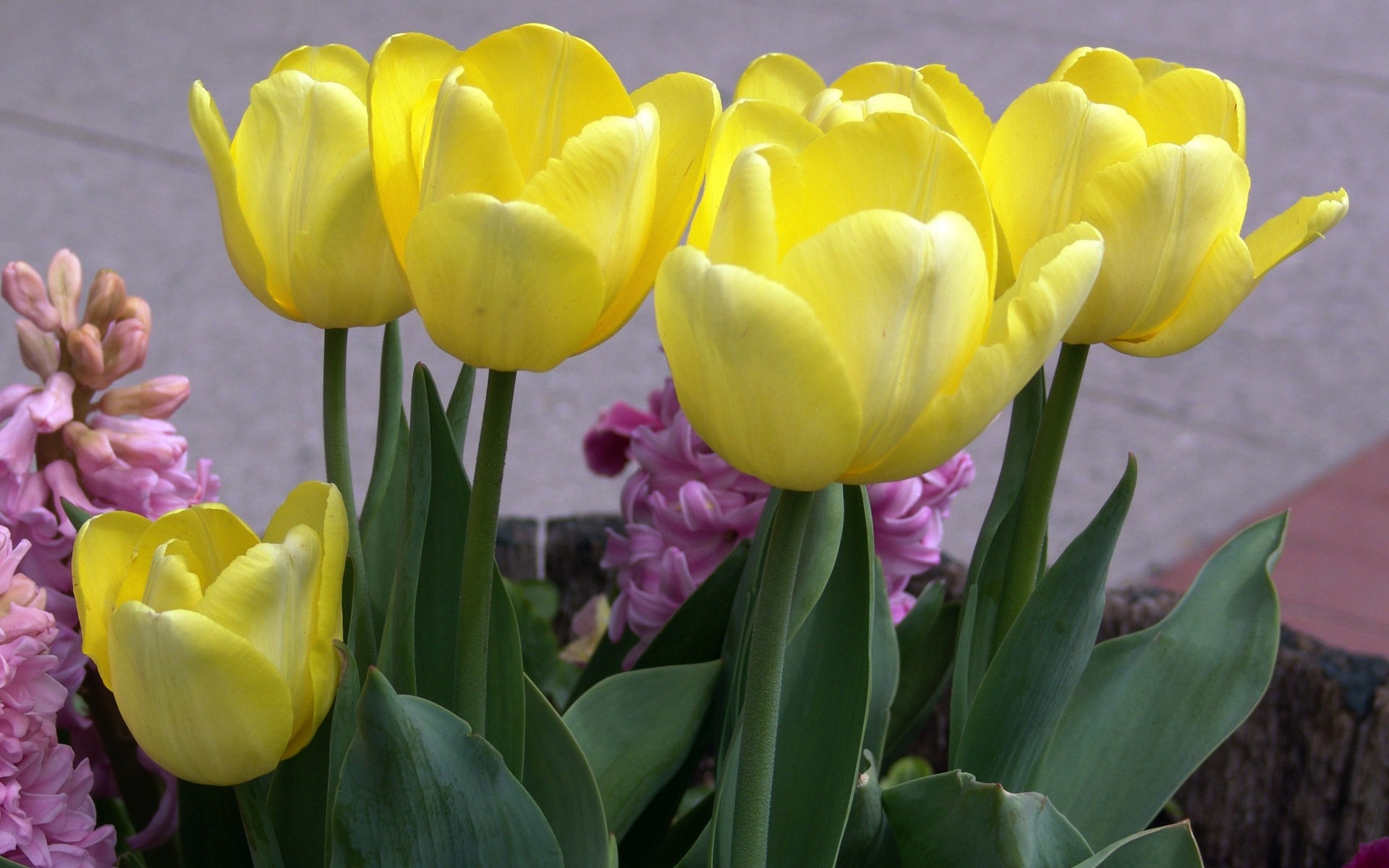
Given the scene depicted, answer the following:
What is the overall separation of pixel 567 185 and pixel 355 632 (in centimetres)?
30

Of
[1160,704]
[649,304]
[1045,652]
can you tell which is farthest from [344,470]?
[649,304]

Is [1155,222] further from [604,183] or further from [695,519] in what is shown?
[695,519]

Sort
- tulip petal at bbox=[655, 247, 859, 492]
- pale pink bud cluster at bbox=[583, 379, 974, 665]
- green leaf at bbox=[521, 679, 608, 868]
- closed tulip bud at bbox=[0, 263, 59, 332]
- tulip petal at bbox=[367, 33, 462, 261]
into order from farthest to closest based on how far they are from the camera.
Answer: pale pink bud cluster at bbox=[583, 379, 974, 665] → closed tulip bud at bbox=[0, 263, 59, 332] → green leaf at bbox=[521, 679, 608, 868] → tulip petal at bbox=[367, 33, 462, 261] → tulip petal at bbox=[655, 247, 859, 492]

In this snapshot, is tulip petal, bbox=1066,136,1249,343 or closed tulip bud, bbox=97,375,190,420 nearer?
tulip petal, bbox=1066,136,1249,343

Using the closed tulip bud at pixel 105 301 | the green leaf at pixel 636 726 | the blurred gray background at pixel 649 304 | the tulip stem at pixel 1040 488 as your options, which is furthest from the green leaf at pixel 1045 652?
the blurred gray background at pixel 649 304

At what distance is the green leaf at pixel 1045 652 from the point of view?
0.69 metres

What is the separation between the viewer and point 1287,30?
15.4 feet

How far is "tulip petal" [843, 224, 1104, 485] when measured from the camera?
46 cm

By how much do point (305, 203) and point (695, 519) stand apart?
1.21ft

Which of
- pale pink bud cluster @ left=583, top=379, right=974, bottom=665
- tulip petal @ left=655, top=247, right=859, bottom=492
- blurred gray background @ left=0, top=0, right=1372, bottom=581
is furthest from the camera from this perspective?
blurred gray background @ left=0, top=0, right=1372, bottom=581

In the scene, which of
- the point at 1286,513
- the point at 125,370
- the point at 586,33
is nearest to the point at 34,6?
the point at 586,33

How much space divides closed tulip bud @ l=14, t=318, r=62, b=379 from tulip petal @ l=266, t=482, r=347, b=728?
0.25 metres

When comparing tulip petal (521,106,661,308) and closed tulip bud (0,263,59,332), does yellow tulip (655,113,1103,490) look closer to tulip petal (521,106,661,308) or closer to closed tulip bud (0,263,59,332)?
tulip petal (521,106,661,308)

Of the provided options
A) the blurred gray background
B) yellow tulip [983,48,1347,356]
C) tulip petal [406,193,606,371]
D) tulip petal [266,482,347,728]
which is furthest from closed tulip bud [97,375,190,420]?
the blurred gray background
